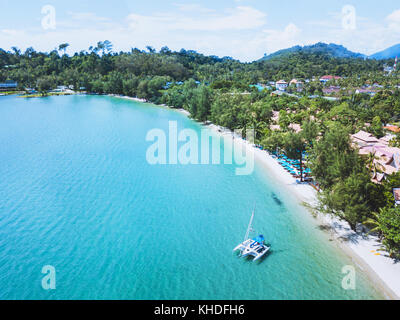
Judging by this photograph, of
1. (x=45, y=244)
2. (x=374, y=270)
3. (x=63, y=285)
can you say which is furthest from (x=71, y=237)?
(x=374, y=270)

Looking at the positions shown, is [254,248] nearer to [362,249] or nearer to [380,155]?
[362,249]

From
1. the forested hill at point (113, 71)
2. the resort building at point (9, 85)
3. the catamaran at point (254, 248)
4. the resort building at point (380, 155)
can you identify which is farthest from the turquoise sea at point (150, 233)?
the resort building at point (9, 85)

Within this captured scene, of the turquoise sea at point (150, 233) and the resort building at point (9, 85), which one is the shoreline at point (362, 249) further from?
the resort building at point (9, 85)

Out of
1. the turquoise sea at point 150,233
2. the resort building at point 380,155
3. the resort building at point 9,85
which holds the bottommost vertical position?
the turquoise sea at point 150,233

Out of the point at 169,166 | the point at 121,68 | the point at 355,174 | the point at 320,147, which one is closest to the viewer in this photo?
the point at 355,174

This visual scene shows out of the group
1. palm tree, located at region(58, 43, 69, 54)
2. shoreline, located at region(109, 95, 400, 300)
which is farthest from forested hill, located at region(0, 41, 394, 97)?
shoreline, located at region(109, 95, 400, 300)

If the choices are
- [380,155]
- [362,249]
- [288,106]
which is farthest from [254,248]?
[288,106]

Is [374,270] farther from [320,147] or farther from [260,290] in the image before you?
[320,147]
